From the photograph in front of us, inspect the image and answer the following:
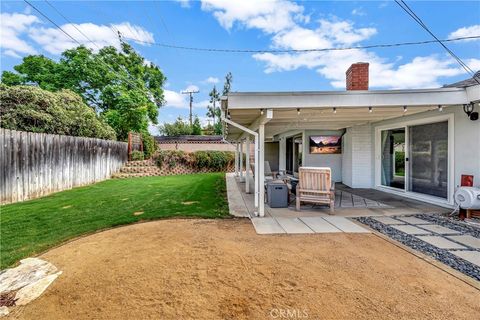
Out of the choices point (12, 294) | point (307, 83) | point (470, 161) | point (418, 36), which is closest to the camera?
point (12, 294)

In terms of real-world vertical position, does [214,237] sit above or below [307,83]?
below

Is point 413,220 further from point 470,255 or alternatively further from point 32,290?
point 32,290

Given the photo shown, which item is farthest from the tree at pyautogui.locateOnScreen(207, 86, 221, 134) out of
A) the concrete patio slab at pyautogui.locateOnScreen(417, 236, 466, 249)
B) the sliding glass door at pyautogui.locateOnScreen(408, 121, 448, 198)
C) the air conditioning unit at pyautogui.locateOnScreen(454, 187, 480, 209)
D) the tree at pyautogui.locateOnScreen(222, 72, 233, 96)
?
the concrete patio slab at pyautogui.locateOnScreen(417, 236, 466, 249)

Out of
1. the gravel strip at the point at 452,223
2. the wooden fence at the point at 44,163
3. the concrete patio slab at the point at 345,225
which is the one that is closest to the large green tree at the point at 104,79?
the wooden fence at the point at 44,163

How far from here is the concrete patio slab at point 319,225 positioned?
448cm

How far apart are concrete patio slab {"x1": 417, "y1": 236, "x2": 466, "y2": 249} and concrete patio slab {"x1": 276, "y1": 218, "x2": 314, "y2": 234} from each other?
180 centimetres

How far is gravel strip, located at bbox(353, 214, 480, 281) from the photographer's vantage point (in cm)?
297

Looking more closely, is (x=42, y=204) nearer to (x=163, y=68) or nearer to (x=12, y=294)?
(x=12, y=294)

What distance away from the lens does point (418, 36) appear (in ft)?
Answer: 30.7

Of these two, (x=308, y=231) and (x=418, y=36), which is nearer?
(x=308, y=231)

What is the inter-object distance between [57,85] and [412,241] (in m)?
25.4

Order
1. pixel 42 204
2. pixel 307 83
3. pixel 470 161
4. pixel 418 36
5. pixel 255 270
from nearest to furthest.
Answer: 1. pixel 255 270
2. pixel 470 161
3. pixel 42 204
4. pixel 418 36
5. pixel 307 83

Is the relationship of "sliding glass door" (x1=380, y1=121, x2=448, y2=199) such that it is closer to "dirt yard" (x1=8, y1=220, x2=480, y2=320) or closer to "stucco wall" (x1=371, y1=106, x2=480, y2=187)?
"stucco wall" (x1=371, y1=106, x2=480, y2=187)

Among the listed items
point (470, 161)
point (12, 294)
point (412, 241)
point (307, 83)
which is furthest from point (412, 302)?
point (307, 83)
